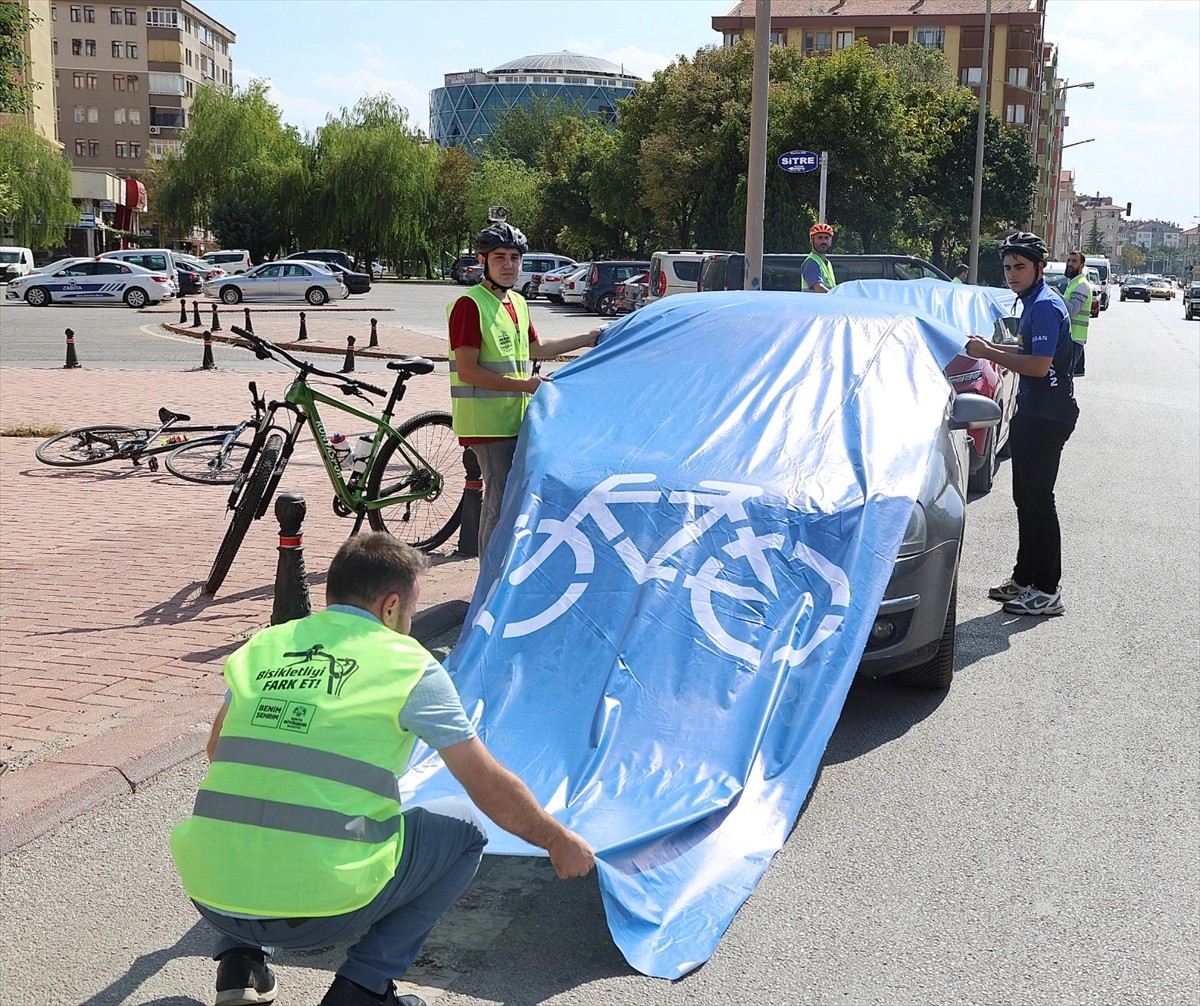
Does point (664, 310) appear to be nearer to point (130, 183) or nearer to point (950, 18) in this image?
point (130, 183)

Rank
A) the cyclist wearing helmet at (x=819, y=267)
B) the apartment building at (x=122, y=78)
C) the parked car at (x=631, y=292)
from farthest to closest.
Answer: the apartment building at (x=122, y=78)
the parked car at (x=631, y=292)
the cyclist wearing helmet at (x=819, y=267)

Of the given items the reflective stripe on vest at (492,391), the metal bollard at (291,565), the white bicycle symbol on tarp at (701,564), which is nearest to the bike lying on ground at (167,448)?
the reflective stripe on vest at (492,391)

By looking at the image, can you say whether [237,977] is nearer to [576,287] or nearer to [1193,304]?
[576,287]

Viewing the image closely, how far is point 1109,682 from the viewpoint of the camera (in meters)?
6.27

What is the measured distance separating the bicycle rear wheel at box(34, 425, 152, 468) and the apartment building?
115 meters

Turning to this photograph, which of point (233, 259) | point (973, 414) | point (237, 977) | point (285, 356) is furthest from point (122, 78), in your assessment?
point (237, 977)

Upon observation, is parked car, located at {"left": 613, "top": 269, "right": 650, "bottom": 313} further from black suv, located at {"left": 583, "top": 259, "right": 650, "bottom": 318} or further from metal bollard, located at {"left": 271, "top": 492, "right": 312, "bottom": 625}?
metal bollard, located at {"left": 271, "top": 492, "right": 312, "bottom": 625}

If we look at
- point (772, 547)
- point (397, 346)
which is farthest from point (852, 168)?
point (772, 547)

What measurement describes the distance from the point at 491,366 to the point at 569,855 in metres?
3.86

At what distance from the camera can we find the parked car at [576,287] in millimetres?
43688

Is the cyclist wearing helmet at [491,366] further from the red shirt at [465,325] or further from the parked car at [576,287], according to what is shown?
the parked car at [576,287]

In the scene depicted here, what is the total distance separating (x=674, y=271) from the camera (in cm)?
2977

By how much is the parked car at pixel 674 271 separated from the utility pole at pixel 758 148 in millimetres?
13180

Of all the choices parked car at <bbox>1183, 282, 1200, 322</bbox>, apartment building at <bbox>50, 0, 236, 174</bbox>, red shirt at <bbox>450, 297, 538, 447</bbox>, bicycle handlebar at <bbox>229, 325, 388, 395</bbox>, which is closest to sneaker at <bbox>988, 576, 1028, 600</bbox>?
red shirt at <bbox>450, 297, 538, 447</bbox>
